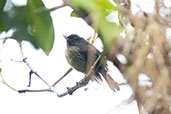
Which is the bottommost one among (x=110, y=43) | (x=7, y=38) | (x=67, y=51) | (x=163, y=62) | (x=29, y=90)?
(x=67, y=51)

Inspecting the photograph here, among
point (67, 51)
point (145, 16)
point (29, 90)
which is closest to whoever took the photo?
point (145, 16)

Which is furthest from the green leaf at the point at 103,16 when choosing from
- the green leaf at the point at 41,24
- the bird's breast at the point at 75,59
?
the bird's breast at the point at 75,59

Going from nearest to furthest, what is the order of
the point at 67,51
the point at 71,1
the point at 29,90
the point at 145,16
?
the point at 145,16 < the point at 71,1 < the point at 29,90 < the point at 67,51

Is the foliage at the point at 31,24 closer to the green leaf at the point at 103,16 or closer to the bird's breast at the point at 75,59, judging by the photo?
the green leaf at the point at 103,16

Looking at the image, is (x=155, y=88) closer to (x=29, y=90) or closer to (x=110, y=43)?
(x=110, y=43)

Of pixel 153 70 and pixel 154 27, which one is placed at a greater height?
pixel 154 27

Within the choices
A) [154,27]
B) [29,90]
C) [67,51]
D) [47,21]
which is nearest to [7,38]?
[47,21]
